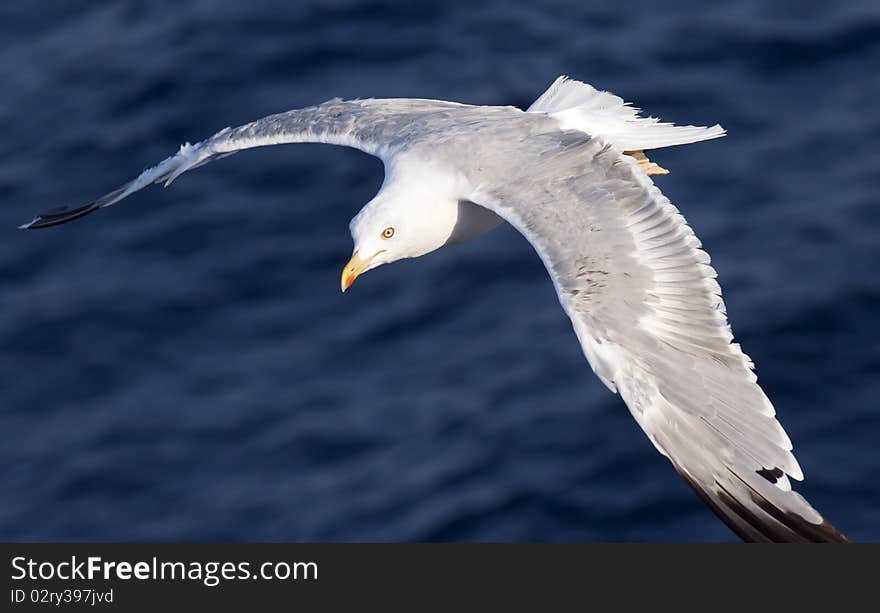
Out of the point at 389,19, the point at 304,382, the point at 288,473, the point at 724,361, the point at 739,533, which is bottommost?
the point at 739,533

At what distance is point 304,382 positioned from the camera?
14656 millimetres

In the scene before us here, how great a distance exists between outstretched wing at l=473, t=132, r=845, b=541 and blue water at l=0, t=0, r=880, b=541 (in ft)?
13.0

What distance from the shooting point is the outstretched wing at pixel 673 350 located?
9.11m

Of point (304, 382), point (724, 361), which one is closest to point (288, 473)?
point (304, 382)

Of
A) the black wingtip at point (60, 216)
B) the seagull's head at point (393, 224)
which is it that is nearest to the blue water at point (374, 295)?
the black wingtip at point (60, 216)

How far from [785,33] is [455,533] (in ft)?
22.2

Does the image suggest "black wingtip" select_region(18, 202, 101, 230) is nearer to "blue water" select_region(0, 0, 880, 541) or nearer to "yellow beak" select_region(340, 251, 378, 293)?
"blue water" select_region(0, 0, 880, 541)

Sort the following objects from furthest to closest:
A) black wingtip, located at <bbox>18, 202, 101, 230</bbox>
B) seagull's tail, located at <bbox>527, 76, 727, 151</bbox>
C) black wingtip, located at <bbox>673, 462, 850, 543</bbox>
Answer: black wingtip, located at <bbox>18, 202, 101, 230</bbox> < seagull's tail, located at <bbox>527, 76, 727, 151</bbox> < black wingtip, located at <bbox>673, 462, 850, 543</bbox>

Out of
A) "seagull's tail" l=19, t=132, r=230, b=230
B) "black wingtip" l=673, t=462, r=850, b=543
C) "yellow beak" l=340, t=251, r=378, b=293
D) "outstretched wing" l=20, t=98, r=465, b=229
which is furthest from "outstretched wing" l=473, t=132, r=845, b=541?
"seagull's tail" l=19, t=132, r=230, b=230

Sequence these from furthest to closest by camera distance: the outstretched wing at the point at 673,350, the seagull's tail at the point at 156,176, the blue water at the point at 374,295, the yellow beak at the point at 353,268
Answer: the blue water at the point at 374,295, the seagull's tail at the point at 156,176, the yellow beak at the point at 353,268, the outstretched wing at the point at 673,350

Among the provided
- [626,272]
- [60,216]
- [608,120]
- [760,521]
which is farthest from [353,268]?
[60,216]

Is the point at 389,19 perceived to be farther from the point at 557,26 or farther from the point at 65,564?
the point at 65,564

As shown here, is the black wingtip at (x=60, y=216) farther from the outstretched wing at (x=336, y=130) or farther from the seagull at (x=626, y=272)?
the seagull at (x=626, y=272)

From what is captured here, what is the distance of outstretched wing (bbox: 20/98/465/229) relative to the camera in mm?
11477
